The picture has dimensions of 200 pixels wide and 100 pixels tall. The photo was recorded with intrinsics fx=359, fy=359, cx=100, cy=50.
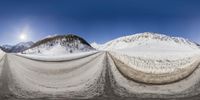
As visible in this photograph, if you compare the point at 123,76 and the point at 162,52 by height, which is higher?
the point at 162,52

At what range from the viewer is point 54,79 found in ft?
19.9

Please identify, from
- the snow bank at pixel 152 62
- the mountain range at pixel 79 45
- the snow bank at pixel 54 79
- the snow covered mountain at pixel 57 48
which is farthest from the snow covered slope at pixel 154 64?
the snow covered mountain at pixel 57 48

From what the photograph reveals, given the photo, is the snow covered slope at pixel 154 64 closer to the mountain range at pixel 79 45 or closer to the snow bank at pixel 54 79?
the snow bank at pixel 54 79

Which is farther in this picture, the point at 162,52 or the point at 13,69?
the point at 162,52

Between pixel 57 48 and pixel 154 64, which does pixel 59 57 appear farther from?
pixel 154 64

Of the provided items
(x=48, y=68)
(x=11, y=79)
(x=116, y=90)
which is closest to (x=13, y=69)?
(x=11, y=79)

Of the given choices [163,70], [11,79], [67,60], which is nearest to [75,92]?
[67,60]

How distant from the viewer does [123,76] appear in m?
6.21

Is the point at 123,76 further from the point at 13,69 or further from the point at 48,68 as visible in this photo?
the point at 13,69

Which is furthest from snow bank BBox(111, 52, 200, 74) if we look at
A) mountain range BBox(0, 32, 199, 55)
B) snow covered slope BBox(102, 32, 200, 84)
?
mountain range BBox(0, 32, 199, 55)

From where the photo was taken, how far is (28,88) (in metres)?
6.00

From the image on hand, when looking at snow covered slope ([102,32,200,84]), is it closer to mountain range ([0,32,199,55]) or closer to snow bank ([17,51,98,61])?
snow bank ([17,51,98,61])

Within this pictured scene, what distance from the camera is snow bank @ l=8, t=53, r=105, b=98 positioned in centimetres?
600

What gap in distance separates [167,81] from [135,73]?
2.01 feet
